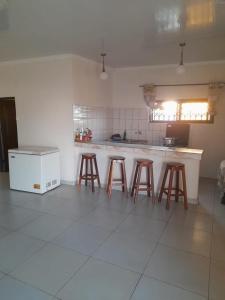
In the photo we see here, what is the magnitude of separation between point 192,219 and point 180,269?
1.08 meters

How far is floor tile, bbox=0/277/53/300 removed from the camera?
5.45ft

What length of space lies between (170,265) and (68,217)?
149 cm

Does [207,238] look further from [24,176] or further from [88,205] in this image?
[24,176]

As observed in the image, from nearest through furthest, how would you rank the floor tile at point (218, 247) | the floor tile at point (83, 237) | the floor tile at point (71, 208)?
the floor tile at point (218, 247) → the floor tile at point (83, 237) → the floor tile at point (71, 208)

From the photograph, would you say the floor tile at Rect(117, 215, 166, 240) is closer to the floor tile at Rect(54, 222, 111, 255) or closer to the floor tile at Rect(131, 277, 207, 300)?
the floor tile at Rect(54, 222, 111, 255)

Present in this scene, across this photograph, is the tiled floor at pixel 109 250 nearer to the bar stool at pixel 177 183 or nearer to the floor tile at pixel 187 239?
the floor tile at pixel 187 239

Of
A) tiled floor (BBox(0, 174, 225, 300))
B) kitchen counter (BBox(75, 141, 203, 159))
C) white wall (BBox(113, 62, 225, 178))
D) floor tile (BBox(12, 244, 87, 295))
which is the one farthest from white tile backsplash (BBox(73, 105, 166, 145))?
floor tile (BBox(12, 244, 87, 295))

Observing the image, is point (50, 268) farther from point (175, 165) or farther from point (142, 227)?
point (175, 165)

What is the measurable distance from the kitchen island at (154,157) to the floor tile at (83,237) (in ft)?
4.81

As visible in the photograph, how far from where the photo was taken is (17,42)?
328cm

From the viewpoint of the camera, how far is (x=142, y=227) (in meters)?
2.72

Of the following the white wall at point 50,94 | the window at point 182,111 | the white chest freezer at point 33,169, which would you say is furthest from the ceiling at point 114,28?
the white chest freezer at point 33,169

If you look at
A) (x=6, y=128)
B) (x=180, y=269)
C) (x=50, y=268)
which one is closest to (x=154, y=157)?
(x=180, y=269)

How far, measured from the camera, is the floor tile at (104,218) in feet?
9.14
